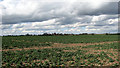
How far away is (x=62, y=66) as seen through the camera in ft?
38.2

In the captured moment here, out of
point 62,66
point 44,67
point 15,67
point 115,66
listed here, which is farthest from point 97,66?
point 15,67

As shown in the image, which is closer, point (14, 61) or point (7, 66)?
point (7, 66)

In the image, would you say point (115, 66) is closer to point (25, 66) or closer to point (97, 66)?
point (97, 66)

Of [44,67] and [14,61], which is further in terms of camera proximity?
[14,61]

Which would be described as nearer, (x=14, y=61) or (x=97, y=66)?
(x=97, y=66)

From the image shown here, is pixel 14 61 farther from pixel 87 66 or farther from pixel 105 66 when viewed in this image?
pixel 105 66

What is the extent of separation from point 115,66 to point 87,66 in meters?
2.66

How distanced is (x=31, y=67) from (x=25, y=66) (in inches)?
28.1

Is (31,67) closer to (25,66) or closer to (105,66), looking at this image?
(25,66)

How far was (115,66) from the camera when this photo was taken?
1180cm

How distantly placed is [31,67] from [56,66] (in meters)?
2.30

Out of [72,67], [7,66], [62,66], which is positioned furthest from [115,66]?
[7,66]

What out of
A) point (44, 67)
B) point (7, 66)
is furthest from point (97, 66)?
point (7, 66)

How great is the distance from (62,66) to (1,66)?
5.80 m
